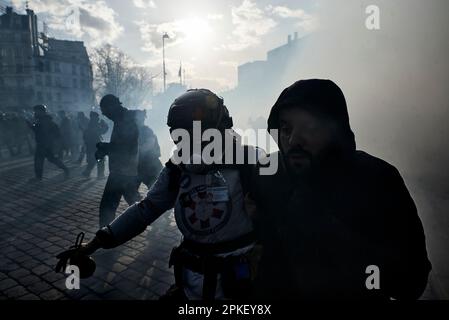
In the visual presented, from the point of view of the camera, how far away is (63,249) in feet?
15.2

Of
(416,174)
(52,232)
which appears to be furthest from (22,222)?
(416,174)

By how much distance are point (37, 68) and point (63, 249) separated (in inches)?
2009

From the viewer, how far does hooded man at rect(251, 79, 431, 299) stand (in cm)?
127

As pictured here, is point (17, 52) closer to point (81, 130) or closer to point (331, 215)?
point (81, 130)

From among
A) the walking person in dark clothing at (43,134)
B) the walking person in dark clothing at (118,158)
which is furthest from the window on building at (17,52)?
the walking person in dark clothing at (118,158)

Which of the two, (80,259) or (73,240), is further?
(73,240)

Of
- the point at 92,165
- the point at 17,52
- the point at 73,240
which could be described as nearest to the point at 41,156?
the point at 92,165

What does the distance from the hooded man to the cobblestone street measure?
2455 millimetres

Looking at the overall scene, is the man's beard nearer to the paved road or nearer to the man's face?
the man's face

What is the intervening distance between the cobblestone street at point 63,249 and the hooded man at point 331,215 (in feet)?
8.05

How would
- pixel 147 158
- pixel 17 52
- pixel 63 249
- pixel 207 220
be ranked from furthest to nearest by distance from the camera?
pixel 17 52 → pixel 147 158 → pixel 63 249 → pixel 207 220

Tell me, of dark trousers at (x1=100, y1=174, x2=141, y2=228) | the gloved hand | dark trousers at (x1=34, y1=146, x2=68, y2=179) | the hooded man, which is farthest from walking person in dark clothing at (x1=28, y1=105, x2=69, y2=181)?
the hooded man

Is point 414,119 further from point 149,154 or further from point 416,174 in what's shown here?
point 149,154
